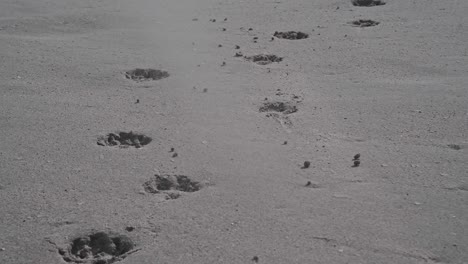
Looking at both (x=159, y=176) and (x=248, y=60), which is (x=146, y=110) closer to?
(x=159, y=176)

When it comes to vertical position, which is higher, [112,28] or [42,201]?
[112,28]

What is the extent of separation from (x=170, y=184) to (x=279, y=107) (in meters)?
1.52

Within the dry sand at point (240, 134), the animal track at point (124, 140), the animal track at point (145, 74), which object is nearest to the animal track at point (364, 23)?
the dry sand at point (240, 134)

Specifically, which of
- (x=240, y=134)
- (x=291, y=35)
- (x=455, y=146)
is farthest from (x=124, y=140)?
(x=291, y=35)

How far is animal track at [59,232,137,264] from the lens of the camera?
3.28 meters

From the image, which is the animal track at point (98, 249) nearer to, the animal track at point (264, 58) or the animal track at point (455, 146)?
the animal track at point (455, 146)

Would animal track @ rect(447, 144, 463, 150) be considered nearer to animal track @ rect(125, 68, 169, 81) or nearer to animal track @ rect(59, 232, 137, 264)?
animal track @ rect(59, 232, 137, 264)

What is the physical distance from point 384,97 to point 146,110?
2146 millimetres

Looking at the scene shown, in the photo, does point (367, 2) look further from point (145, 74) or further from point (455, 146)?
point (455, 146)

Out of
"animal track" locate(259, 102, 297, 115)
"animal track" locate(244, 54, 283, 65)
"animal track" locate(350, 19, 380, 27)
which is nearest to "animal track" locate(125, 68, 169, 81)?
Result: "animal track" locate(244, 54, 283, 65)

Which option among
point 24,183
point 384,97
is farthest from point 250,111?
point 24,183

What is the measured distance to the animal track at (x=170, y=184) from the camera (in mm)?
3893

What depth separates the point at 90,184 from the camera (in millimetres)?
3910

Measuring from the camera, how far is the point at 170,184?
3.95 metres
